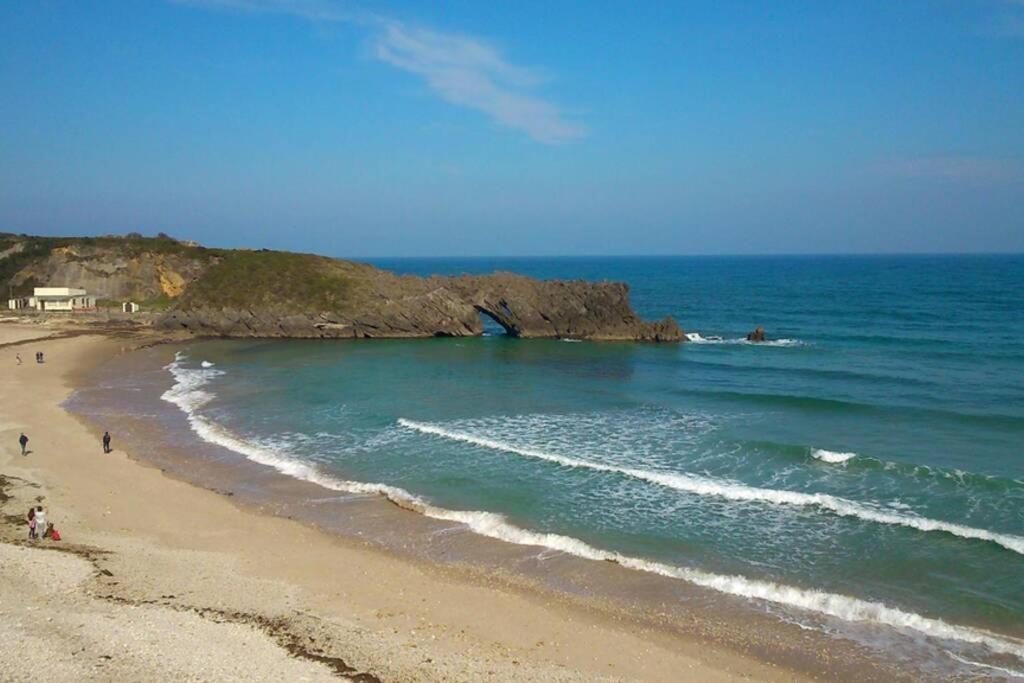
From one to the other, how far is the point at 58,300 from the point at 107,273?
592 centimetres

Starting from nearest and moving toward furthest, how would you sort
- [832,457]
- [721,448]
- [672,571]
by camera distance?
1. [672,571]
2. [832,457]
3. [721,448]

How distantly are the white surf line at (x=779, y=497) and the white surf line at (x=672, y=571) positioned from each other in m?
5.06

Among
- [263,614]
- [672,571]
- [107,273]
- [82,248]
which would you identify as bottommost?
[263,614]

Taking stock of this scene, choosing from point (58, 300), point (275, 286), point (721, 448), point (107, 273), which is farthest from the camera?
point (107, 273)

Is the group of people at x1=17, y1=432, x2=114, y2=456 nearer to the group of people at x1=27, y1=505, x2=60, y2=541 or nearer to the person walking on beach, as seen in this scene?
the group of people at x1=27, y1=505, x2=60, y2=541

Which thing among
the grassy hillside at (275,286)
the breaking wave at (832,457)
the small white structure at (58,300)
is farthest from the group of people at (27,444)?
the small white structure at (58,300)

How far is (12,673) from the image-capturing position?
12.7 metres

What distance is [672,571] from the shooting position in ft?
59.6

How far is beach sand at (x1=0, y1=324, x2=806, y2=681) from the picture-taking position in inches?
531

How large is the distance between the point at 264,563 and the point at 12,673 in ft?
20.3

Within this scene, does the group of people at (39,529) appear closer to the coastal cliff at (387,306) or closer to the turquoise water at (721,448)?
the turquoise water at (721,448)

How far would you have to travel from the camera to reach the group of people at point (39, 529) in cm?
1936

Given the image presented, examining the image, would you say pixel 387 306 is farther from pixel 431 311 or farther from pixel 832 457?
pixel 832 457

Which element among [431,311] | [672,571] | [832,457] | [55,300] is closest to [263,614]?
[672,571]
